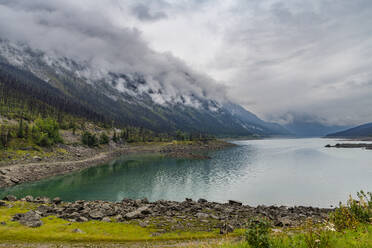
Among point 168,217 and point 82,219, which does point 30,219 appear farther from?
point 168,217

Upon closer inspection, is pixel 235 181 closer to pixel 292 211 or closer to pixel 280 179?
pixel 280 179

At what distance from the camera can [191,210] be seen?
118 ft

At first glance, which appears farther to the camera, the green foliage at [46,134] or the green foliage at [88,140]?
the green foliage at [88,140]

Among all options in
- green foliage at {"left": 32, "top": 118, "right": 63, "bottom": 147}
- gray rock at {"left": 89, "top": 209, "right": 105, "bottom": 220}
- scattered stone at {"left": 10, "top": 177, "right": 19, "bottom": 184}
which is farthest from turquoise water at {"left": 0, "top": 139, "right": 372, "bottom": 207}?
green foliage at {"left": 32, "top": 118, "right": 63, "bottom": 147}

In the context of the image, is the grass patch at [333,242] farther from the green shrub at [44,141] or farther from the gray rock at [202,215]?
the green shrub at [44,141]

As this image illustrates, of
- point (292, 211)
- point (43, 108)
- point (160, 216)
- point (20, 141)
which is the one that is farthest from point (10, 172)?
point (43, 108)

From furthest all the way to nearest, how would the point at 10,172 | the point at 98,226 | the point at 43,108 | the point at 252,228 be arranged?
the point at 43,108
the point at 10,172
the point at 98,226
the point at 252,228

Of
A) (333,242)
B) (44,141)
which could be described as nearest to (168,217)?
(333,242)

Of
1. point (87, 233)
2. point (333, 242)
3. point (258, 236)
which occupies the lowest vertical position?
point (87, 233)

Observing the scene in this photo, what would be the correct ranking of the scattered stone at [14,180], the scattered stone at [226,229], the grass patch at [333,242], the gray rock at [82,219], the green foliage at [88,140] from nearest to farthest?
the grass patch at [333,242] < the scattered stone at [226,229] < the gray rock at [82,219] < the scattered stone at [14,180] < the green foliage at [88,140]

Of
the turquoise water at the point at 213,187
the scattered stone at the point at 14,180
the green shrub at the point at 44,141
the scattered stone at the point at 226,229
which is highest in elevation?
the green shrub at the point at 44,141

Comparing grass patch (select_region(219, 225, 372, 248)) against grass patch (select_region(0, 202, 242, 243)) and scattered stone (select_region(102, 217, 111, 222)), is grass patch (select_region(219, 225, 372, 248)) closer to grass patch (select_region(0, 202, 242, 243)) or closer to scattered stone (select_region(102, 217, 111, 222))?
grass patch (select_region(0, 202, 242, 243))

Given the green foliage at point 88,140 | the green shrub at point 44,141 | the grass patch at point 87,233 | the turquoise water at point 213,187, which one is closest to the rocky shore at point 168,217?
the grass patch at point 87,233

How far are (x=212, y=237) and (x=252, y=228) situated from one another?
56.2 feet
